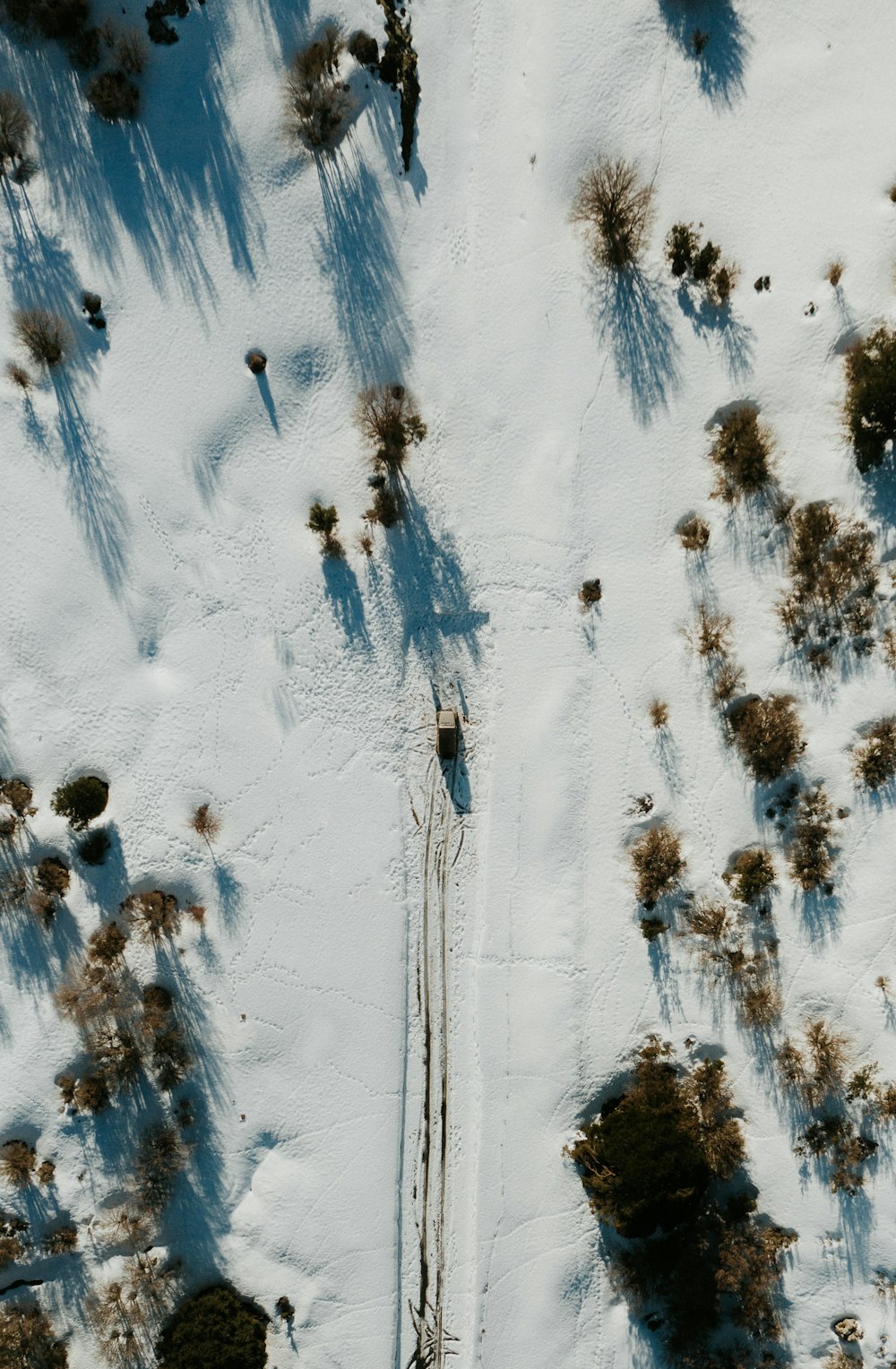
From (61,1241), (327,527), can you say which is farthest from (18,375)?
(61,1241)

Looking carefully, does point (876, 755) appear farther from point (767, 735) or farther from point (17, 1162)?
point (17, 1162)

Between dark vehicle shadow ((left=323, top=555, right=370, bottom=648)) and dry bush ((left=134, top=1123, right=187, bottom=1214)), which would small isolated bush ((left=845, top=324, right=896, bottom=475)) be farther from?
dry bush ((left=134, top=1123, right=187, bottom=1214))

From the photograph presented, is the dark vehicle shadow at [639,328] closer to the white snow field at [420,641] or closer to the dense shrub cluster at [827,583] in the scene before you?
the white snow field at [420,641]

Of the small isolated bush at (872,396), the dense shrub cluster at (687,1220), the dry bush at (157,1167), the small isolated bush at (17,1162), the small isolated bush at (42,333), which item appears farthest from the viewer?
the dry bush at (157,1167)

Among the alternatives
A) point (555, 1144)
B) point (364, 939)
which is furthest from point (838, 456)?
point (555, 1144)

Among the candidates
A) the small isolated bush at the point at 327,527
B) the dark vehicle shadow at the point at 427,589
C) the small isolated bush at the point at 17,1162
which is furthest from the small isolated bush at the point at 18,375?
the small isolated bush at the point at 17,1162

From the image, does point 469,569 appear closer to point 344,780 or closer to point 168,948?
point 344,780

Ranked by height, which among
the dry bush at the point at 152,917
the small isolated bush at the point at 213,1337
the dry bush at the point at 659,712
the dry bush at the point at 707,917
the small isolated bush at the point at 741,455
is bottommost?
the small isolated bush at the point at 213,1337
